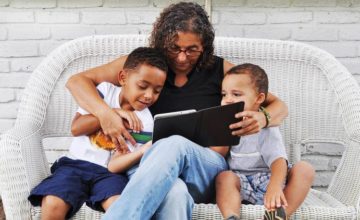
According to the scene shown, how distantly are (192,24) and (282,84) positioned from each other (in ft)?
1.70

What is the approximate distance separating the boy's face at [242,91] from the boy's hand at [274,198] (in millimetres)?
336

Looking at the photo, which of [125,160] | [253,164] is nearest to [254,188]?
[253,164]

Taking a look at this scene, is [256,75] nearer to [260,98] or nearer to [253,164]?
[260,98]

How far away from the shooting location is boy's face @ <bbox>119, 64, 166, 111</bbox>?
1941mm

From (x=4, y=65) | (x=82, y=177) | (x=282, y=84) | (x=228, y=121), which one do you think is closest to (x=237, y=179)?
(x=228, y=121)

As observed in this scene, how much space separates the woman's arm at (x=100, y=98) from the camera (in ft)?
6.20

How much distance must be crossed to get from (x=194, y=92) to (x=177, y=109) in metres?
0.10

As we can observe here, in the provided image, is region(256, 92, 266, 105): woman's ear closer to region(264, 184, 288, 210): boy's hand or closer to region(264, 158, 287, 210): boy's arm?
region(264, 158, 287, 210): boy's arm

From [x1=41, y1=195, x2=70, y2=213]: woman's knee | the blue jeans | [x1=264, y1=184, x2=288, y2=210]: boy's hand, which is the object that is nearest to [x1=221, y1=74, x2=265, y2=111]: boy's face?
the blue jeans

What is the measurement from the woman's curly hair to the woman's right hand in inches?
13.6

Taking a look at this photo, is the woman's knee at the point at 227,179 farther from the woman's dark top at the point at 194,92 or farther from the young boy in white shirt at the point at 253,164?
the woman's dark top at the point at 194,92

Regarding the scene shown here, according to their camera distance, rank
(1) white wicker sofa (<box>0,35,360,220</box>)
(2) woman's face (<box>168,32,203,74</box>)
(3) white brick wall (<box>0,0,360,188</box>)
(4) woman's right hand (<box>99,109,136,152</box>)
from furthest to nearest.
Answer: (3) white brick wall (<box>0,0,360,188</box>), (1) white wicker sofa (<box>0,35,360,220</box>), (2) woman's face (<box>168,32,203,74</box>), (4) woman's right hand (<box>99,109,136,152</box>)

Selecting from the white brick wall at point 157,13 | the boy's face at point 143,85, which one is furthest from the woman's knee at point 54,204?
the white brick wall at point 157,13

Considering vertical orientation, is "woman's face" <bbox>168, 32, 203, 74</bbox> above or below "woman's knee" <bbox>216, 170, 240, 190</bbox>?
above
